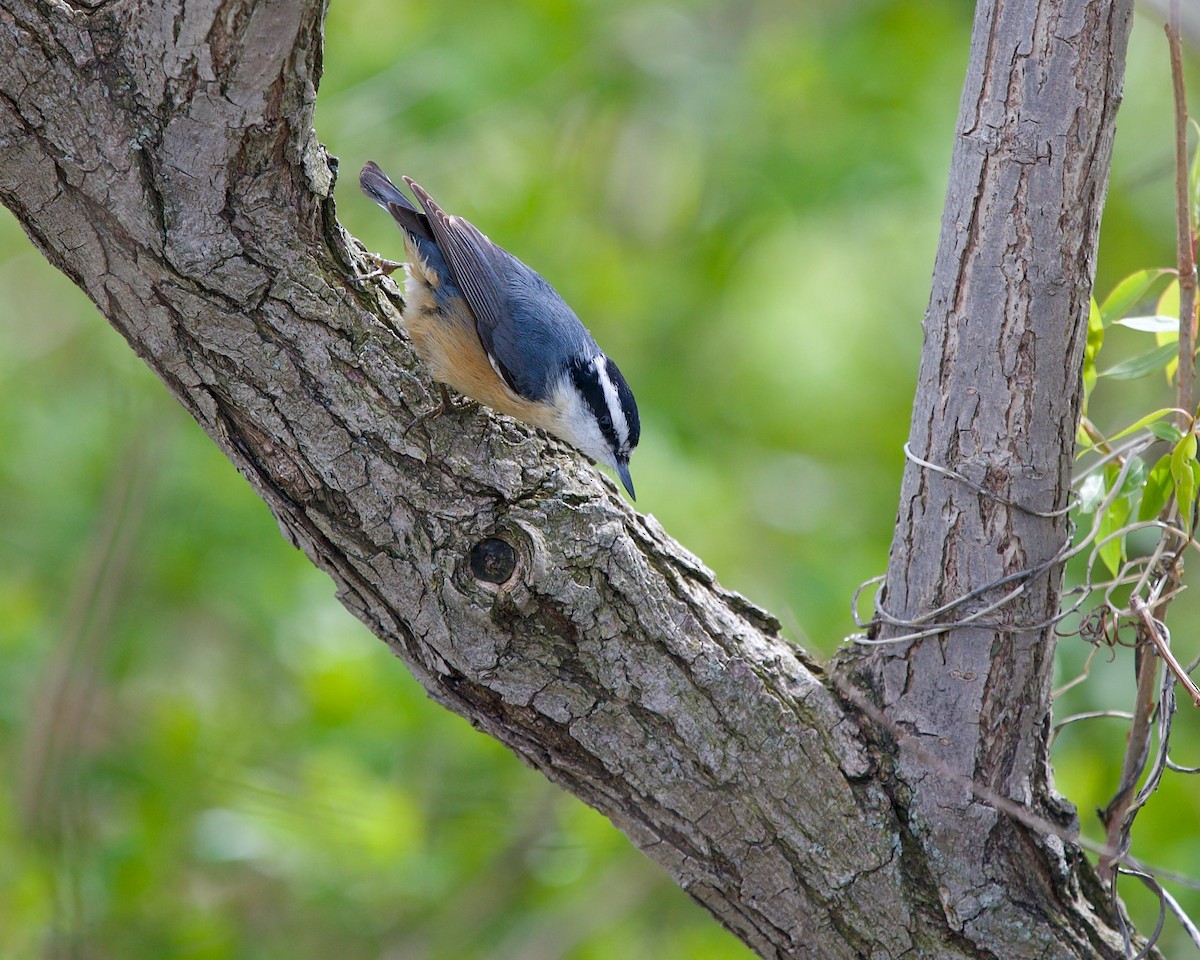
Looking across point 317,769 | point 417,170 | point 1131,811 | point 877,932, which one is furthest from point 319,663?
point 1131,811

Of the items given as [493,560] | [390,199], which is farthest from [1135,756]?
[390,199]

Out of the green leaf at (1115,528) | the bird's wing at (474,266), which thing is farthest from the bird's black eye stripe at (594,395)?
the green leaf at (1115,528)

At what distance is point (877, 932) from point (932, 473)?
0.83 meters

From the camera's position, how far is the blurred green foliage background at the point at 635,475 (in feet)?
11.2

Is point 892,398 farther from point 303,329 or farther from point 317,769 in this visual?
point 303,329

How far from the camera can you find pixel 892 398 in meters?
5.00

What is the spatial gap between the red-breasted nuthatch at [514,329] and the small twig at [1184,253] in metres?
1.30

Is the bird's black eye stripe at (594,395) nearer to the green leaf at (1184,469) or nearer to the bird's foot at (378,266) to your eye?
the bird's foot at (378,266)

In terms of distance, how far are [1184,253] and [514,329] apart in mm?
1583

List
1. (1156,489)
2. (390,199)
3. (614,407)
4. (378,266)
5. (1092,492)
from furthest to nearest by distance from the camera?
(390,199) < (614,407) < (378,266) < (1092,492) < (1156,489)

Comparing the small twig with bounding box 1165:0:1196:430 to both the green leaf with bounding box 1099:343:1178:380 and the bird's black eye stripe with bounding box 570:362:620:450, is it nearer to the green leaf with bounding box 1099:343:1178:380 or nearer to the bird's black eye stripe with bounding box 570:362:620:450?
the green leaf with bounding box 1099:343:1178:380

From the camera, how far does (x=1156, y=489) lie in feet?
6.03

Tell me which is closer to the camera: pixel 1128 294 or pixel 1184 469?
pixel 1184 469

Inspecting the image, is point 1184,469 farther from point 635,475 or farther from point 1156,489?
point 635,475
